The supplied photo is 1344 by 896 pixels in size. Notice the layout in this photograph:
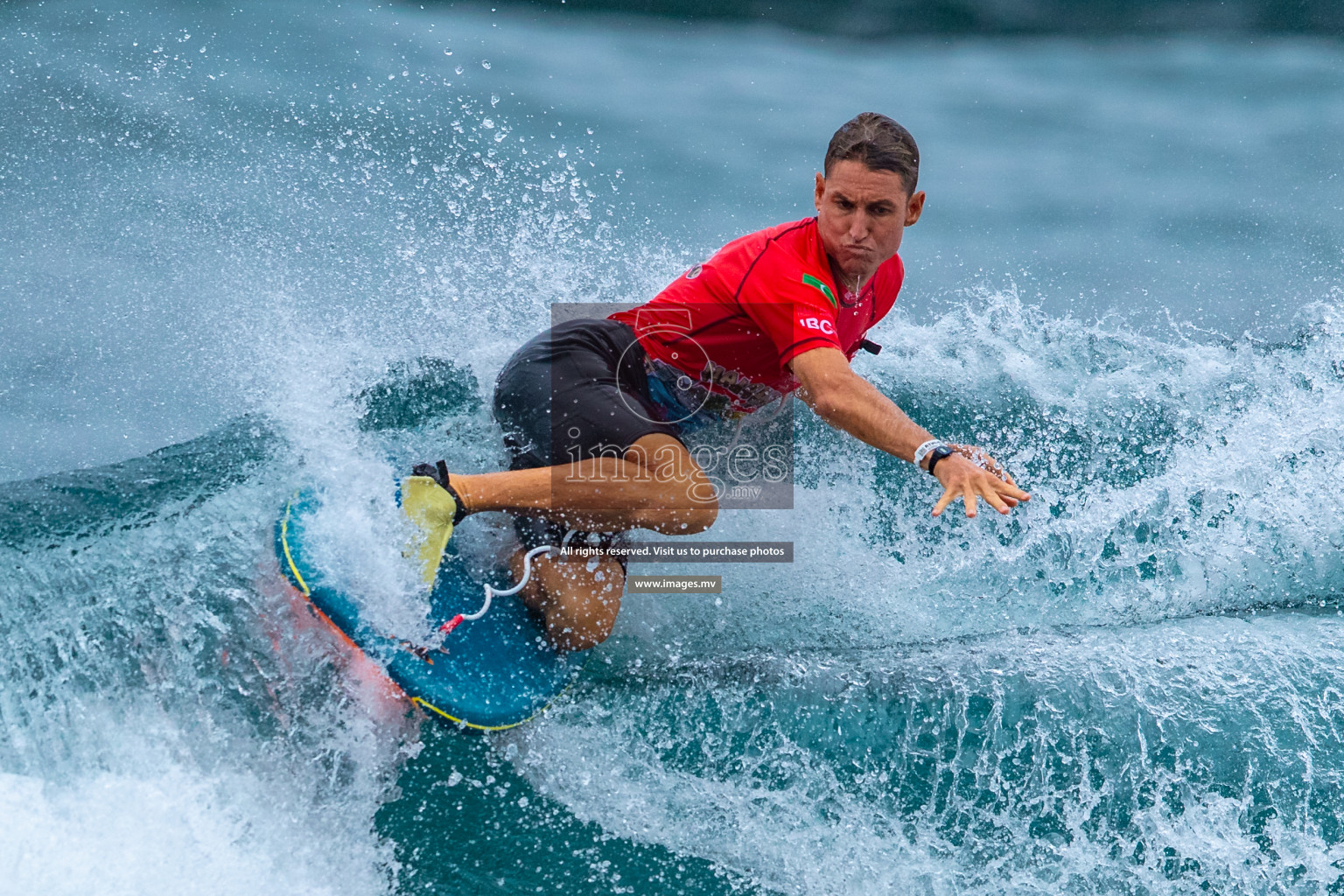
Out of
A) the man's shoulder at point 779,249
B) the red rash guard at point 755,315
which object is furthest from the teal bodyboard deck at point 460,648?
the man's shoulder at point 779,249

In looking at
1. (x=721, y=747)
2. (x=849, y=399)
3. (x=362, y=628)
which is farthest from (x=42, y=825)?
(x=849, y=399)

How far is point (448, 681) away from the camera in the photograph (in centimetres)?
241

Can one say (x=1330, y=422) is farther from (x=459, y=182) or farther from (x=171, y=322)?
(x=171, y=322)

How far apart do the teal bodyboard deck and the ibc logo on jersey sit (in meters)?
1.11

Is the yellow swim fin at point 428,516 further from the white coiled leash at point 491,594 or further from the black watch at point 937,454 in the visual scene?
the black watch at point 937,454

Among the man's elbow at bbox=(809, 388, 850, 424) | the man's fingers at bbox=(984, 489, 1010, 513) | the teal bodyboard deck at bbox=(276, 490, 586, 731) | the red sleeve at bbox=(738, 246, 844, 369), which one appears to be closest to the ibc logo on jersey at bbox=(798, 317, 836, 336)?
the red sleeve at bbox=(738, 246, 844, 369)

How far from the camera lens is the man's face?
2.38m

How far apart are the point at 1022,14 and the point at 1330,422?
5.62 metres

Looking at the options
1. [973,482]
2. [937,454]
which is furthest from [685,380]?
[973,482]

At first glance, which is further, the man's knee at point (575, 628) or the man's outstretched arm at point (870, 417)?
the man's knee at point (575, 628)

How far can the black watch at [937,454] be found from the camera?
6.67 feet

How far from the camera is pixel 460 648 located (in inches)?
101

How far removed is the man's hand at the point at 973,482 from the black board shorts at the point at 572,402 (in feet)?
2.79

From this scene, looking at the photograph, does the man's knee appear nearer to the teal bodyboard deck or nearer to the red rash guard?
the teal bodyboard deck
